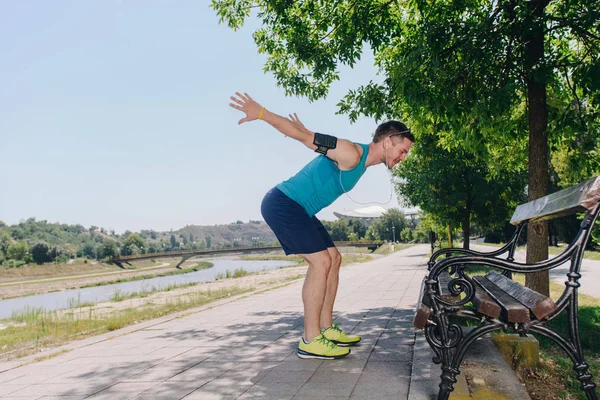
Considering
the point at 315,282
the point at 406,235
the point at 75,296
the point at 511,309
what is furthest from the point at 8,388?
the point at 406,235

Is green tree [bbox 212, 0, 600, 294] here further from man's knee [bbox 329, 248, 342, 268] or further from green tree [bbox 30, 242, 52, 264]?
green tree [bbox 30, 242, 52, 264]

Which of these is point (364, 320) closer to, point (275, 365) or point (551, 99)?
point (275, 365)

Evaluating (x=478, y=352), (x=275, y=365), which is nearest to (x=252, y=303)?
(x=275, y=365)

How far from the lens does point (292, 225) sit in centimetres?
390

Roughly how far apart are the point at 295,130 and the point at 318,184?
53cm

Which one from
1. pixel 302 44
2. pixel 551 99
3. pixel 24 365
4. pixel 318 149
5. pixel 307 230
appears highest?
pixel 302 44

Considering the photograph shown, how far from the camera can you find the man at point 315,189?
12.0 ft

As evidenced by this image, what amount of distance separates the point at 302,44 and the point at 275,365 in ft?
17.7

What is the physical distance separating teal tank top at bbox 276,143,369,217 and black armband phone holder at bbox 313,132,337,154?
0.91 feet

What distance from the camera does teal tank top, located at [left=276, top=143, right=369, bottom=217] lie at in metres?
3.83

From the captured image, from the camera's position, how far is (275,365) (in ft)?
13.4

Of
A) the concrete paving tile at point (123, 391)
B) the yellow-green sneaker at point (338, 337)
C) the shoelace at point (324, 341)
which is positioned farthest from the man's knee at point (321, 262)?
the concrete paving tile at point (123, 391)

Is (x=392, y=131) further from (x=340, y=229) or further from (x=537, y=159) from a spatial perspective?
(x=340, y=229)

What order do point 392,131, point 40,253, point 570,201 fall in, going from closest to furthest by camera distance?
point 570,201 < point 392,131 < point 40,253
